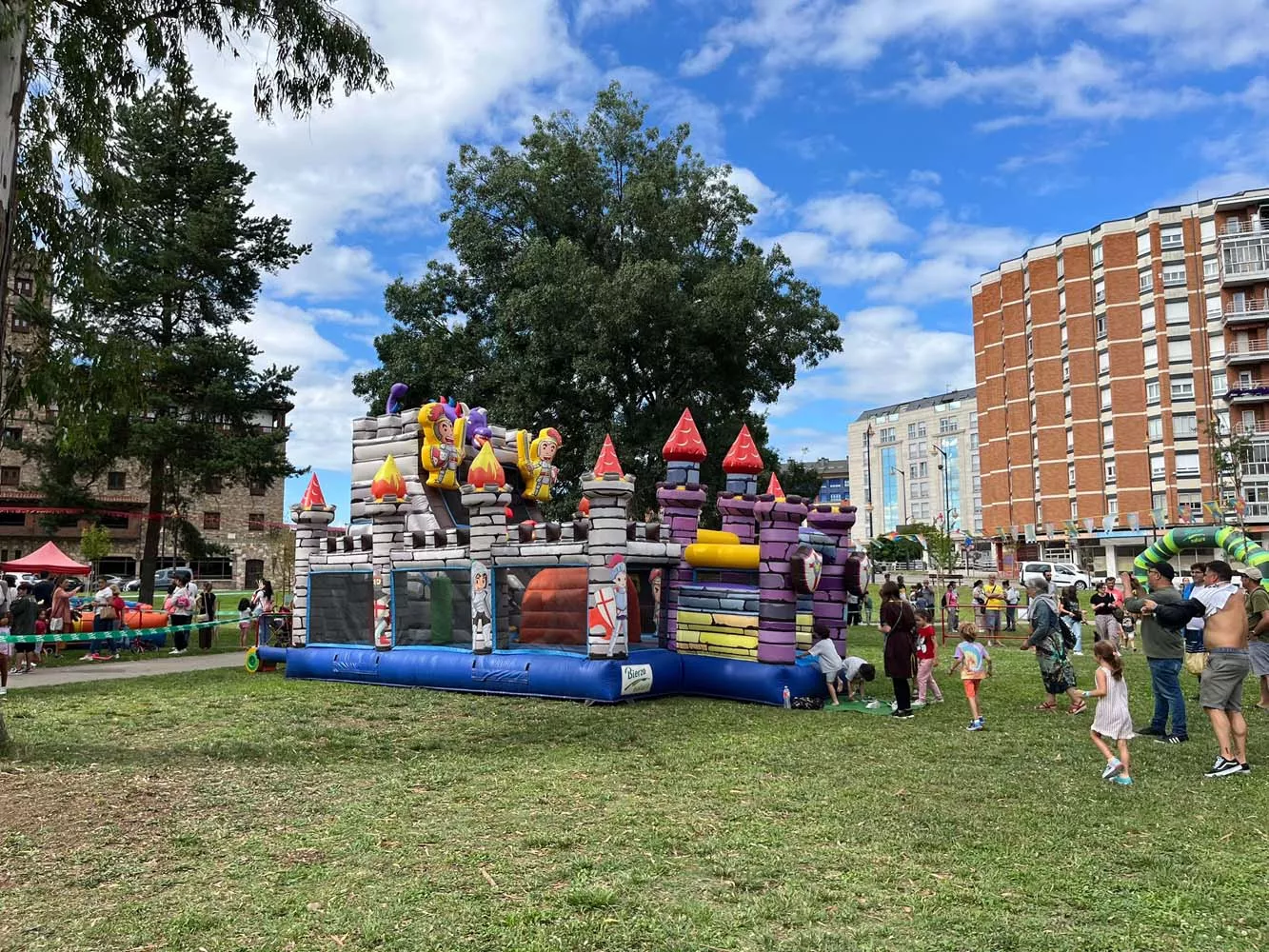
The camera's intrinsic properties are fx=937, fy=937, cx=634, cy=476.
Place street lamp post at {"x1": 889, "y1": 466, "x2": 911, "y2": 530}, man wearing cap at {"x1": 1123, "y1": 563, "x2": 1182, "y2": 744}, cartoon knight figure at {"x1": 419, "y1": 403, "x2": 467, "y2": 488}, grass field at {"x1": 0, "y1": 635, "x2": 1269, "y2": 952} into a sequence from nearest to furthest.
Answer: grass field at {"x1": 0, "y1": 635, "x2": 1269, "y2": 952} < man wearing cap at {"x1": 1123, "y1": 563, "x2": 1182, "y2": 744} < cartoon knight figure at {"x1": 419, "y1": 403, "x2": 467, "y2": 488} < street lamp post at {"x1": 889, "y1": 466, "x2": 911, "y2": 530}

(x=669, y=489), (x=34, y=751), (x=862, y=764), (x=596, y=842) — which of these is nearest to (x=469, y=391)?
(x=669, y=489)

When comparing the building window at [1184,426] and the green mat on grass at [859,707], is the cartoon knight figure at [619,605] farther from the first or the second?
the building window at [1184,426]

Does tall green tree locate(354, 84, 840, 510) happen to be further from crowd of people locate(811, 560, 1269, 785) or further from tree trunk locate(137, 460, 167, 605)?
crowd of people locate(811, 560, 1269, 785)

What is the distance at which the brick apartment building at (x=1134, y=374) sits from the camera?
55.4 metres

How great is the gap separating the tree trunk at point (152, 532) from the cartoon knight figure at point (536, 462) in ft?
41.9

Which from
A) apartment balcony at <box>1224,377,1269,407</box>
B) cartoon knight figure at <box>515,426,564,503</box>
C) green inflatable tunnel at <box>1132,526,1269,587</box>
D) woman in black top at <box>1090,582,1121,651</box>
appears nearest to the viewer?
green inflatable tunnel at <box>1132,526,1269,587</box>

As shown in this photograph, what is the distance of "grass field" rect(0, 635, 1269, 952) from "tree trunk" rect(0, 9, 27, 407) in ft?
15.7

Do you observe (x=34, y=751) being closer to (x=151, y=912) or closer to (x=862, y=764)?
(x=151, y=912)

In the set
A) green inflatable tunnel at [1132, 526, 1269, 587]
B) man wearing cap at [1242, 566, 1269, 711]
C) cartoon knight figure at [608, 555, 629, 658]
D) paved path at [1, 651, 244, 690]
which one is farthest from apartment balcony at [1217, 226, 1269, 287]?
paved path at [1, 651, 244, 690]

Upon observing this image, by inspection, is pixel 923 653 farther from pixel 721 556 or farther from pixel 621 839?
pixel 621 839

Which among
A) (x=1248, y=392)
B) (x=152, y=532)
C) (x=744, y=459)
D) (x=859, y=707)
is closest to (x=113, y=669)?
(x=152, y=532)

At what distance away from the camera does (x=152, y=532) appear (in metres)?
24.8

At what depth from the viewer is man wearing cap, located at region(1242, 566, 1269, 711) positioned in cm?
1138

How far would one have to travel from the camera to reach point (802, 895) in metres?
5.20
